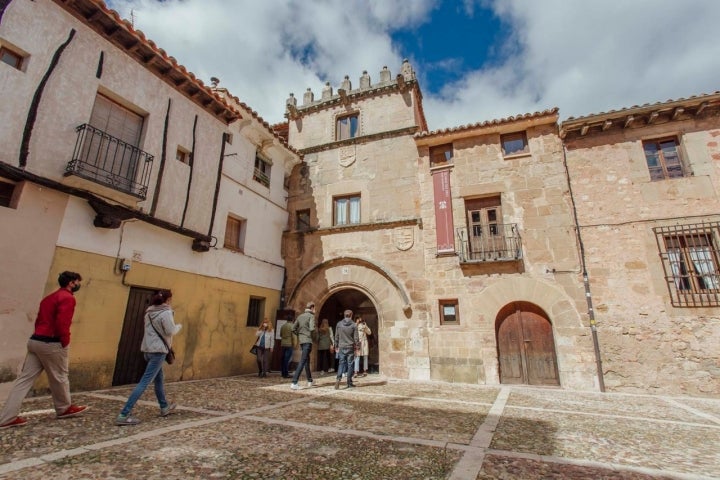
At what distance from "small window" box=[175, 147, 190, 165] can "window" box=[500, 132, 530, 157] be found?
30.0 ft

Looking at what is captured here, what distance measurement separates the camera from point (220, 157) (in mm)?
9820

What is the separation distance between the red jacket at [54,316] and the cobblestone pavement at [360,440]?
1.06 metres

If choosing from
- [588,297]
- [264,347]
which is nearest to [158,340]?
[264,347]

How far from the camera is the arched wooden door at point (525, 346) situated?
29.4ft

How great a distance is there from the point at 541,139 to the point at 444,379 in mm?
7585

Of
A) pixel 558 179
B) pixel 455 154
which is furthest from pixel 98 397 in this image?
pixel 558 179

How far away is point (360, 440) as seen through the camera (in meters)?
3.81

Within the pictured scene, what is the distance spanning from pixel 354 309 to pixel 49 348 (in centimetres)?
1047

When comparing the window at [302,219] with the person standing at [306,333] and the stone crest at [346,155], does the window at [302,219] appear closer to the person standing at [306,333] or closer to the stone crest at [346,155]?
the stone crest at [346,155]

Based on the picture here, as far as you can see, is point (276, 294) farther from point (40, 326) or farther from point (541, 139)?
point (541, 139)

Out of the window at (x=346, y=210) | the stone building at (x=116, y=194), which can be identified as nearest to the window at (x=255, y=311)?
the stone building at (x=116, y=194)

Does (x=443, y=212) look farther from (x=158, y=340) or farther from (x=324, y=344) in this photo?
(x=158, y=340)

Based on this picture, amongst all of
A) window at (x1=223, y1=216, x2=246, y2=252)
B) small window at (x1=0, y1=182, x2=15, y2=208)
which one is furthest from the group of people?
window at (x1=223, y1=216, x2=246, y2=252)

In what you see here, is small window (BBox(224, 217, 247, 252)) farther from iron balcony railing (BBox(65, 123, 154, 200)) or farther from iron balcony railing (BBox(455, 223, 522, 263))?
iron balcony railing (BBox(455, 223, 522, 263))
